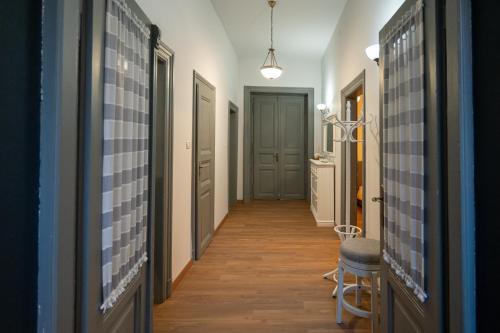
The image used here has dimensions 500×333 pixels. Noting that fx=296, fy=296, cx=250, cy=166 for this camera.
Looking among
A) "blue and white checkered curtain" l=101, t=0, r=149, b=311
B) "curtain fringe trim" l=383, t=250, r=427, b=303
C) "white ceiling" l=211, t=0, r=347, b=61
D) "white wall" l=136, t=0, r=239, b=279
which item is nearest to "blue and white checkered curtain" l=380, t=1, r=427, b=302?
"curtain fringe trim" l=383, t=250, r=427, b=303

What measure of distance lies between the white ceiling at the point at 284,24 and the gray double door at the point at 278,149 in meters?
1.31

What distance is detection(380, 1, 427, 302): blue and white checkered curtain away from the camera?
3.69 ft

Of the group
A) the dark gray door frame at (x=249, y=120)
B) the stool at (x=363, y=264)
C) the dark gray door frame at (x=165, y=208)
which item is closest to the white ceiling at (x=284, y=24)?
the dark gray door frame at (x=249, y=120)

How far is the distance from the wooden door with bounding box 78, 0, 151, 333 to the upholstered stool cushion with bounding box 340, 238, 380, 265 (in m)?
1.58

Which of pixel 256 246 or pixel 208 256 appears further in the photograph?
pixel 256 246

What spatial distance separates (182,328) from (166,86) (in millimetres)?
1884

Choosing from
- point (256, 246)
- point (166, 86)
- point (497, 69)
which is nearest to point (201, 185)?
point (256, 246)

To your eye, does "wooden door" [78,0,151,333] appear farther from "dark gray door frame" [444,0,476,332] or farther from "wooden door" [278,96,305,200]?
"wooden door" [278,96,305,200]

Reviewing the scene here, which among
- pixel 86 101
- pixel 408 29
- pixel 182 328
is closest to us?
pixel 86 101

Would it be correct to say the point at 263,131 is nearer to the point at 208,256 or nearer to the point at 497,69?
the point at 208,256

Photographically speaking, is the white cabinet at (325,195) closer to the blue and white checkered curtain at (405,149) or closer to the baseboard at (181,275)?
the baseboard at (181,275)

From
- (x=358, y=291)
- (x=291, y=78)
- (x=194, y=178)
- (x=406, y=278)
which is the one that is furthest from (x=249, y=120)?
(x=406, y=278)

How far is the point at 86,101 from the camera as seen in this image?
0.93 metres

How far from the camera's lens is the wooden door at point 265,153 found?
7145 mm
